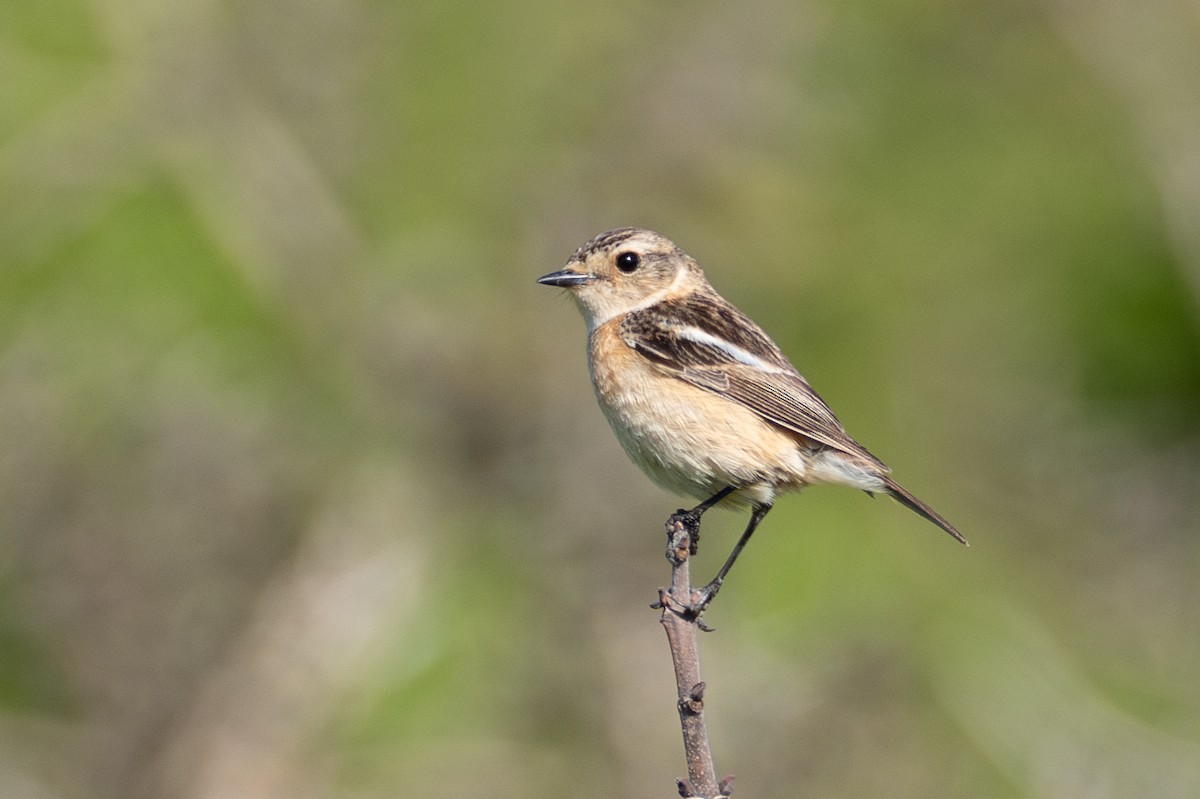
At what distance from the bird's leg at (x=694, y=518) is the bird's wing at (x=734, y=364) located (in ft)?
1.11

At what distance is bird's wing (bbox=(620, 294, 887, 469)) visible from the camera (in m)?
5.62

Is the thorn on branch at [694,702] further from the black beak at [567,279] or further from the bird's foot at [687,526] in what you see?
the black beak at [567,279]

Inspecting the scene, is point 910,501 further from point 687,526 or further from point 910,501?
point 687,526

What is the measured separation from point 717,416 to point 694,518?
0.47 meters

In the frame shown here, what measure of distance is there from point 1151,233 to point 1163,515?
7.69 feet

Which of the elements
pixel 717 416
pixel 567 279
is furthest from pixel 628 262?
pixel 717 416

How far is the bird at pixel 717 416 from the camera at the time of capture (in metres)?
5.46

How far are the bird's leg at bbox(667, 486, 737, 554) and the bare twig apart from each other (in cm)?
32

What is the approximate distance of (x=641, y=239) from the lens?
6398 mm

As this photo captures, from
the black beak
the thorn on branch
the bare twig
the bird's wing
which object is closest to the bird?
the bird's wing

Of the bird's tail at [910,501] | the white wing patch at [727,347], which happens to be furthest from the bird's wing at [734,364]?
the bird's tail at [910,501]

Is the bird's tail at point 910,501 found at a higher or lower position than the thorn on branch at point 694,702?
higher

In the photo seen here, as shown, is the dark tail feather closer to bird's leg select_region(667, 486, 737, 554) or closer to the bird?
the bird

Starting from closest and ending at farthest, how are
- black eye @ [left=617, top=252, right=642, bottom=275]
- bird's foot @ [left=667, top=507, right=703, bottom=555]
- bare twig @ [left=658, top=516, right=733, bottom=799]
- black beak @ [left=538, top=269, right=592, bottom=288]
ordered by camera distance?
bare twig @ [left=658, top=516, right=733, bottom=799], bird's foot @ [left=667, top=507, right=703, bottom=555], black beak @ [left=538, top=269, right=592, bottom=288], black eye @ [left=617, top=252, right=642, bottom=275]
